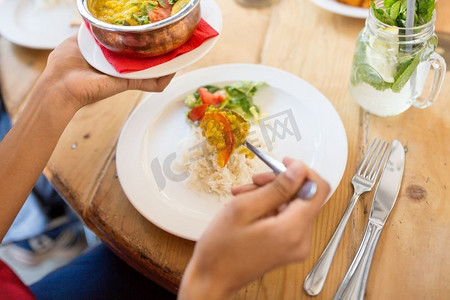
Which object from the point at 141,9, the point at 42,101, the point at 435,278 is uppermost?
the point at 141,9

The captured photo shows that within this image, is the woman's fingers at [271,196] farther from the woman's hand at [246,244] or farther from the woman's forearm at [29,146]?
the woman's forearm at [29,146]

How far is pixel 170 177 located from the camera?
114 centimetres

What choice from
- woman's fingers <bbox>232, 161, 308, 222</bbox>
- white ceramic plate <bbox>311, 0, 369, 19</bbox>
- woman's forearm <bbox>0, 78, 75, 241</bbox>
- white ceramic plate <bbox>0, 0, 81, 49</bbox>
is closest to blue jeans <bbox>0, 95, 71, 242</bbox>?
white ceramic plate <bbox>0, 0, 81, 49</bbox>

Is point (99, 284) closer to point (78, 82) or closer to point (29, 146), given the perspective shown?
point (29, 146)

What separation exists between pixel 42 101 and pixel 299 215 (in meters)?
0.82

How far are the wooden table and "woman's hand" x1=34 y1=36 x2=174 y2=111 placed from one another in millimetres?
148

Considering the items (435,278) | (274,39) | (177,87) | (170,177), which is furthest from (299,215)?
(274,39)

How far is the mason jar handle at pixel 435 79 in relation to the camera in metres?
1.10

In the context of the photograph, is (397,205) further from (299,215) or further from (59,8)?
(59,8)

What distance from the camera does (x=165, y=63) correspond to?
1.13 meters

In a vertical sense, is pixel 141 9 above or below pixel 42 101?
above

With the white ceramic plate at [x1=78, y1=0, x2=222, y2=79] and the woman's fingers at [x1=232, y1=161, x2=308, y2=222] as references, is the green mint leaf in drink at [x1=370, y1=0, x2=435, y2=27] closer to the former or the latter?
the white ceramic plate at [x1=78, y1=0, x2=222, y2=79]

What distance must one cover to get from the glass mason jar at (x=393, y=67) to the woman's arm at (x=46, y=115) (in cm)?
56

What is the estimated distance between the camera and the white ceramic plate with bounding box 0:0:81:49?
5.10 feet
